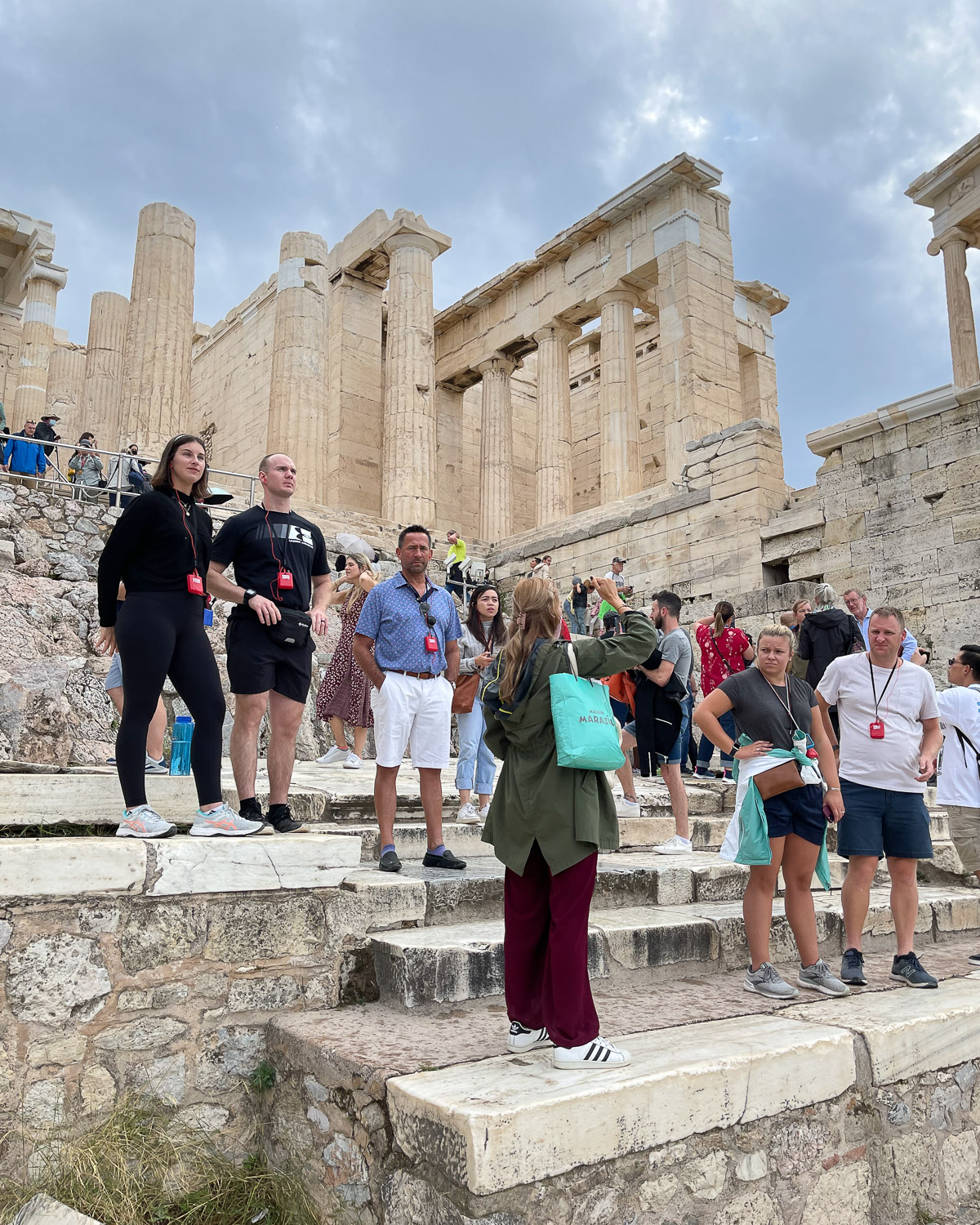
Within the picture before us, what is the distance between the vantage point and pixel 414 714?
4293mm

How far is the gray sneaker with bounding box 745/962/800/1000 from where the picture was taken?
352 cm

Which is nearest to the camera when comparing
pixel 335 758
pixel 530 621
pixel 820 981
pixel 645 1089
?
pixel 645 1089

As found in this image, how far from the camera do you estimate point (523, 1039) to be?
2.72 m

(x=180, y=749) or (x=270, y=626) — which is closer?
(x=270, y=626)

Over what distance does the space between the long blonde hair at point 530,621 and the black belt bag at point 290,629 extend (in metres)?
1.45

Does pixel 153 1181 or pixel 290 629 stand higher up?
pixel 290 629

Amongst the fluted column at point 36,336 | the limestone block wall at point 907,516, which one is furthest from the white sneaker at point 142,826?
the fluted column at point 36,336

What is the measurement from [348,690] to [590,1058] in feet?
15.7

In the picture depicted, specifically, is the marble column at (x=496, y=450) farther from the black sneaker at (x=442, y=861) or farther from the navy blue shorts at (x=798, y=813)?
the navy blue shorts at (x=798, y=813)

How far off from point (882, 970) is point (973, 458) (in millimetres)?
9580

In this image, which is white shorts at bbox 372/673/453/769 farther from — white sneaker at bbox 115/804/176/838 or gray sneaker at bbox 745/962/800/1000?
gray sneaker at bbox 745/962/800/1000

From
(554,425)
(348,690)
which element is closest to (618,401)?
(554,425)

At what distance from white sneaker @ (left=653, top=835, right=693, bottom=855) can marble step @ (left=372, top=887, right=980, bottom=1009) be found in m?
0.79

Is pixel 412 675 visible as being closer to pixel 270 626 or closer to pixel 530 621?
pixel 270 626
